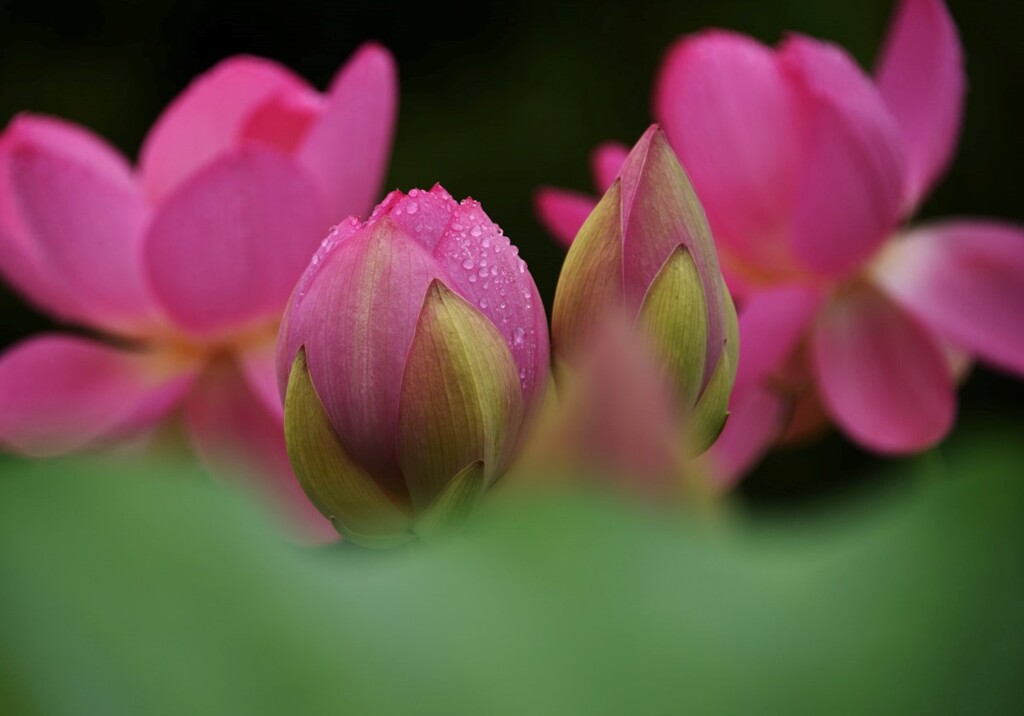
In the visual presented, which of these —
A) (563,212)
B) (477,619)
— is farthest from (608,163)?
(477,619)

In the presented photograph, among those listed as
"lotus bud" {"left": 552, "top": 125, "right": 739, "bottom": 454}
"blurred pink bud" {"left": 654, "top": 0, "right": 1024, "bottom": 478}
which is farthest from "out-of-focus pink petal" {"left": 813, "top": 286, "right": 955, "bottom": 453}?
"lotus bud" {"left": 552, "top": 125, "right": 739, "bottom": 454}

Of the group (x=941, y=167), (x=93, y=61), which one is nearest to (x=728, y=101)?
(x=941, y=167)

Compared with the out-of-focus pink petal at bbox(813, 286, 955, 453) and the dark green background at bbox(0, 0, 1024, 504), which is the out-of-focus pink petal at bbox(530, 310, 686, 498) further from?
the dark green background at bbox(0, 0, 1024, 504)

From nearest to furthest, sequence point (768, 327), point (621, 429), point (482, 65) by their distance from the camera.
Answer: point (621, 429)
point (768, 327)
point (482, 65)

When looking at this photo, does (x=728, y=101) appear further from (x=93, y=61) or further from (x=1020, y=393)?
(x=93, y=61)

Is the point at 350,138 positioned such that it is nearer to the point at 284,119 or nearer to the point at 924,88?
the point at 284,119

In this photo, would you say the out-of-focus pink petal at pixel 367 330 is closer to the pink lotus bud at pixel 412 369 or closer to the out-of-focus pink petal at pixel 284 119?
the pink lotus bud at pixel 412 369
